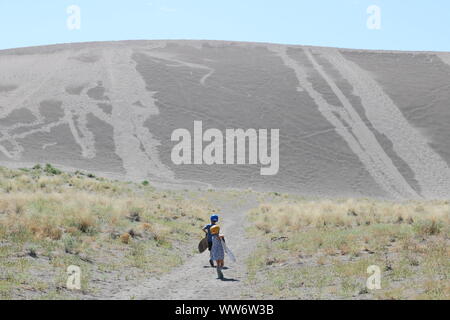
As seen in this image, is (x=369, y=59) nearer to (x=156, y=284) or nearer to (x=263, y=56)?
(x=263, y=56)

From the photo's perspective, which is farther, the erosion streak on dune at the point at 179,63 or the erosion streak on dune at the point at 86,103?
the erosion streak on dune at the point at 179,63

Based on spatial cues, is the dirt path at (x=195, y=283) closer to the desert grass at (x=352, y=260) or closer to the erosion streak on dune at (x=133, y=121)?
the desert grass at (x=352, y=260)

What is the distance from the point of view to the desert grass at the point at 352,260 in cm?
950

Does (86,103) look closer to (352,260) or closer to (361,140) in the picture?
(361,140)

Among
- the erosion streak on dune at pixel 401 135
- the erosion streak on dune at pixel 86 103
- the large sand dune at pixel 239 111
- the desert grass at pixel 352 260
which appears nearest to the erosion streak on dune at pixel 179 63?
the large sand dune at pixel 239 111

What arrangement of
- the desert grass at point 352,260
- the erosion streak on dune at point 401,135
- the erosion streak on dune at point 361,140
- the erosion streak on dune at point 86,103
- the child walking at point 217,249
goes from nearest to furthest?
the desert grass at point 352,260
the child walking at point 217,249
the erosion streak on dune at point 361,140
the erosion streak on dune at point 401,135
the erosion streak on dune at point 86,103

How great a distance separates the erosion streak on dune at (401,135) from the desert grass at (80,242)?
37.5m

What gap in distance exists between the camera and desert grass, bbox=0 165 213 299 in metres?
10.3

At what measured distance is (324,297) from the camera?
30.6 ft

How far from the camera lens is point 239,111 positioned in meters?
66.5

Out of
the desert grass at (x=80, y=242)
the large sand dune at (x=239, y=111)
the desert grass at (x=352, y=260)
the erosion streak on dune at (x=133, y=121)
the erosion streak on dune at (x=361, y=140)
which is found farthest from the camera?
the large sand dune at (x=239, y=111)

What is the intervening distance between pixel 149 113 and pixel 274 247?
50212mm

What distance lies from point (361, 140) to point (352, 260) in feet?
164

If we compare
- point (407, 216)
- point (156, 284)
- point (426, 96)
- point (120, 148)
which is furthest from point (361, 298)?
point (426, 96)
